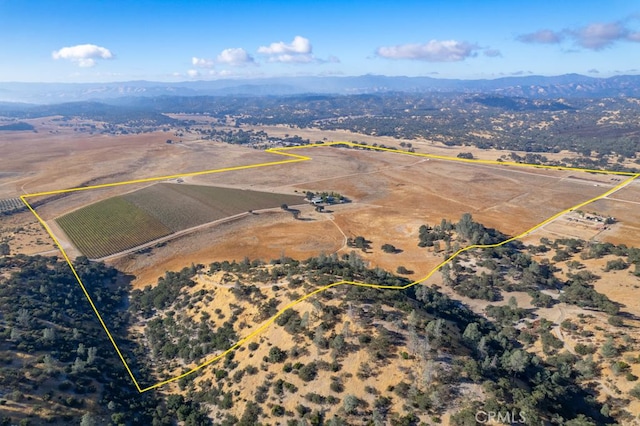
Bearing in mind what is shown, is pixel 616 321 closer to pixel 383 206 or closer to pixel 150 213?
pixel 383 206

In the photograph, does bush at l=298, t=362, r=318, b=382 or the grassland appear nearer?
bush at l=298, t=362, r=318, b=382

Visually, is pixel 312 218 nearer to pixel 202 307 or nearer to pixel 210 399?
pixel 202 307

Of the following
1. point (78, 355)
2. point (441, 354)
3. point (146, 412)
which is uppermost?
point (441, 354)

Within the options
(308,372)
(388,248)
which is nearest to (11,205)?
(388,248)

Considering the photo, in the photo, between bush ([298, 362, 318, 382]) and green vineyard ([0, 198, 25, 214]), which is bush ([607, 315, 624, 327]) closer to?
bush ([298, 362, 318, 382])

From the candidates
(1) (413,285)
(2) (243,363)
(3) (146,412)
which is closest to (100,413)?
(3) (146,412)

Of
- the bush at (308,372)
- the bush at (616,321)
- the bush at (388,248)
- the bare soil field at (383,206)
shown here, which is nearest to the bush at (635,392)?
the bush at (616,321)

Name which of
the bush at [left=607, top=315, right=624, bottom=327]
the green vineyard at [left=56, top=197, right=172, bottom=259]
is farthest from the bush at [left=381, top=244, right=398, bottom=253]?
the green vineyard at [left=56, top=197, right=172, bottom=259]

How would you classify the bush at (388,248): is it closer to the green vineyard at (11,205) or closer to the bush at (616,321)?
the bush at (616,321)

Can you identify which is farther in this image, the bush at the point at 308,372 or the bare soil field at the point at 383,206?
the bare soil field at the point at 383,206
